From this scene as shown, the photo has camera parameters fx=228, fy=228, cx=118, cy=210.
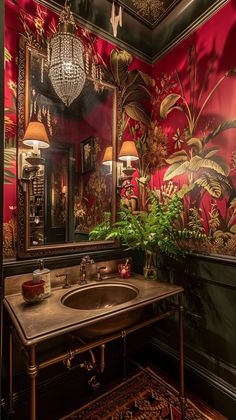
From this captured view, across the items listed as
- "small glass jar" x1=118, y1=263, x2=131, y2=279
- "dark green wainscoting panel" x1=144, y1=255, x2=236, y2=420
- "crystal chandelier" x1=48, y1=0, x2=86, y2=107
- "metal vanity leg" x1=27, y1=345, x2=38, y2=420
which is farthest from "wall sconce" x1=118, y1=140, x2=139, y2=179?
"metal vanity leg" x1=27, y1=345, x2=38, y2=420

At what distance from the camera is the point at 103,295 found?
5.04 ft

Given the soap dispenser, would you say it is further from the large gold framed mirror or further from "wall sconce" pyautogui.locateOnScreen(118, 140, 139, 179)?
"wall sconce" pyautogui.locateOnScreen(118, 140, 139, 179)

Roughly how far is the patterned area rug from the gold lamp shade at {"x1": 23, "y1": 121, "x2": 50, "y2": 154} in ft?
5.57

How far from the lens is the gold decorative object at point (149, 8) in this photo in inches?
70.2

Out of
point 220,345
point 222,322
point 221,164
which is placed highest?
point 221,164

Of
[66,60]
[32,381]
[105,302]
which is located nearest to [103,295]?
[105,302]

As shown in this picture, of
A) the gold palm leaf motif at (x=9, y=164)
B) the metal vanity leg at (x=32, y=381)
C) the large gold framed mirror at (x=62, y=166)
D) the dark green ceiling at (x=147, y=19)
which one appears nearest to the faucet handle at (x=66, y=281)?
the large gold framed mirror at (x=62, y=166)

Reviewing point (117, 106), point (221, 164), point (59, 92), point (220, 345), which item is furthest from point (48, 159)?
point (220, 345)

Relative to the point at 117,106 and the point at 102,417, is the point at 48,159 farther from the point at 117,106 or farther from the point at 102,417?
the point at 102,417

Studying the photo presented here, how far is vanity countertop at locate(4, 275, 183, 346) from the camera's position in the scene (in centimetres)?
94

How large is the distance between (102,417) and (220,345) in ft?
2.89

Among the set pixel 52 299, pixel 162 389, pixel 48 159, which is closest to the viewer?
pixel 52 299

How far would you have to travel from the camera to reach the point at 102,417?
1.43 metres

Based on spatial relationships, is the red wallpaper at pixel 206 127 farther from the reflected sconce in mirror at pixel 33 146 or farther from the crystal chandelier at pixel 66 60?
the reflected sconce in mirror at pixel 33 146
